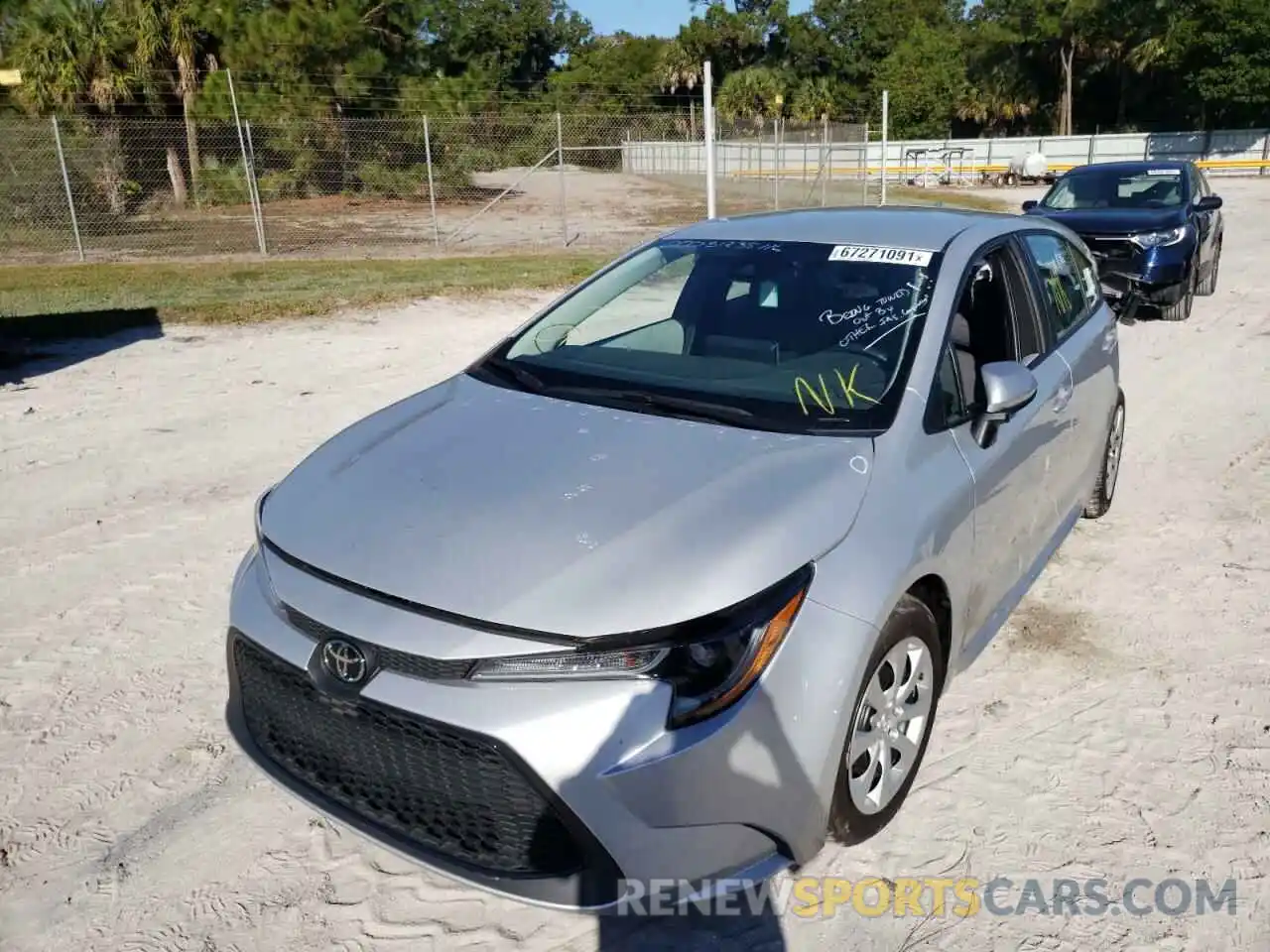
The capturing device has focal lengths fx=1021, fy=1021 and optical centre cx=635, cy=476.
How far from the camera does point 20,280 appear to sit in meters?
14.5

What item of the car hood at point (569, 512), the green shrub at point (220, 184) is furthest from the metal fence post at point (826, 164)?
the car hood at point (569, 512)

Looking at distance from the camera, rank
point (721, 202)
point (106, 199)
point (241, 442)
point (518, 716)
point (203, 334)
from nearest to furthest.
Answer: point (518, 716)
point (241, 442)
point (203, 334)
point (106, 199)
point (721, 202)

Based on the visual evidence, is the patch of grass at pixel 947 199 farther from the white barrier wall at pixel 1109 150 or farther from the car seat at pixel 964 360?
the car seat at pixel 964 360

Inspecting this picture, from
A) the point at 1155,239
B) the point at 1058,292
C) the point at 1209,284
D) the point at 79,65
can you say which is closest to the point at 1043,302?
the point at 1058,292

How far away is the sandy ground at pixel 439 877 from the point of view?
2.63 meters

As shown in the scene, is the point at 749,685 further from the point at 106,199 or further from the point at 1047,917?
the point at 106,199

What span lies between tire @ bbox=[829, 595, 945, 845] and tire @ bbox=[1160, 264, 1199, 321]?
923cm

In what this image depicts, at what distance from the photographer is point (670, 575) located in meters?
2.37

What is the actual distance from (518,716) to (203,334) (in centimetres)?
950

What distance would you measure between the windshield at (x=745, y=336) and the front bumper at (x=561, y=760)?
95cm

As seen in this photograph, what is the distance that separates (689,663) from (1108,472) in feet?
12.4

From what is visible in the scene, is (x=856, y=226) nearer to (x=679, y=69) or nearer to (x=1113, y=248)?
(x=1113, y=248)

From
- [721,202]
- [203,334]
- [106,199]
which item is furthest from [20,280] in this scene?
[721,202]

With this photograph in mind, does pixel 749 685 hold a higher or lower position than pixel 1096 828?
higher
